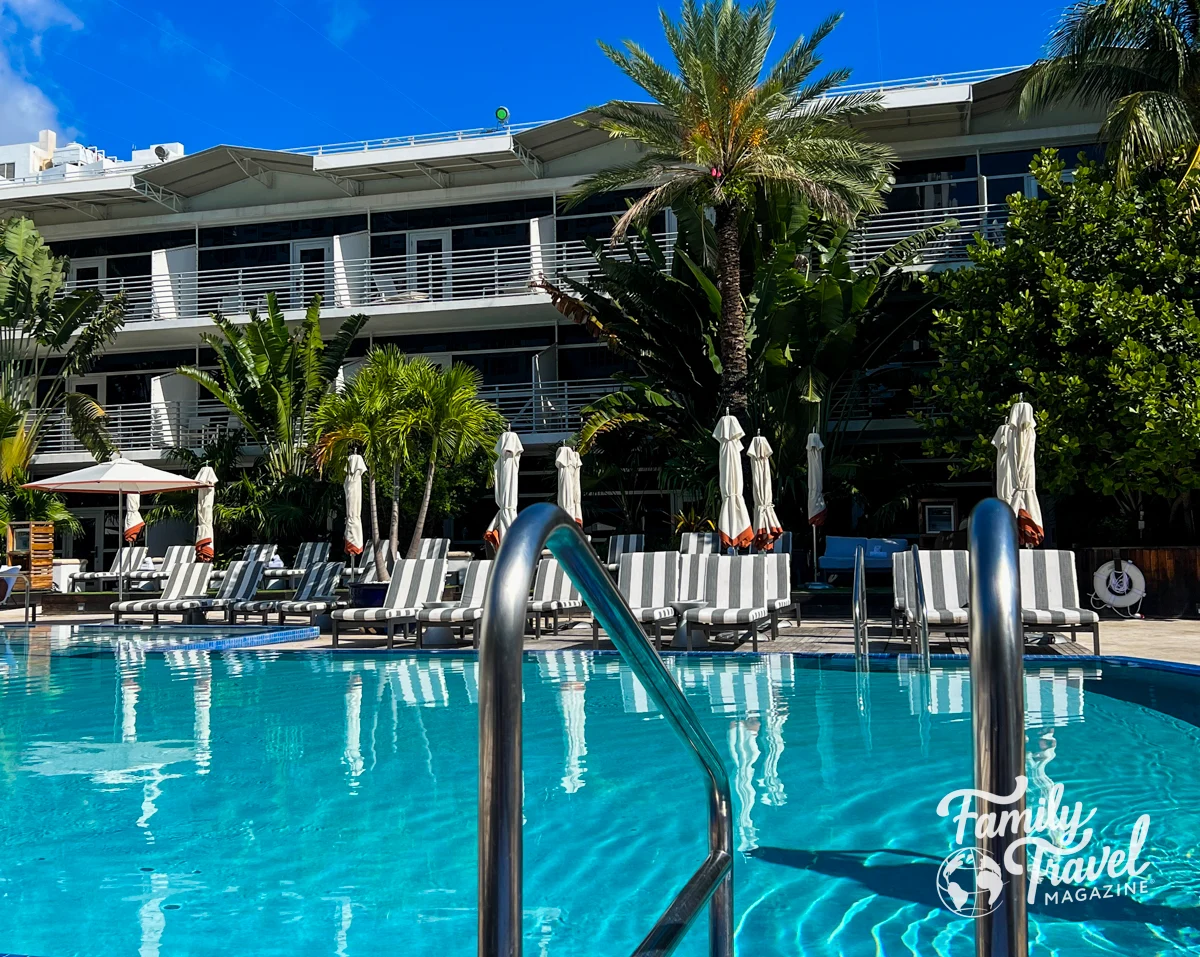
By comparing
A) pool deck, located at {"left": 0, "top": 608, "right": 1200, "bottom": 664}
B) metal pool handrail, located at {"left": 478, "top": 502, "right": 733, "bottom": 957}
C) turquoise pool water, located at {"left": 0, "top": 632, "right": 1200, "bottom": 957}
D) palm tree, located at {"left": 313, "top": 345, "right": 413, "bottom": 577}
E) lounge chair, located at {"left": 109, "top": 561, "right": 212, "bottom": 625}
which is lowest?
turquoise pool water, located at {"left": 0, "top": 632, "right": 1200, "bottom": 957}

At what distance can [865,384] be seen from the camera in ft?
76.9

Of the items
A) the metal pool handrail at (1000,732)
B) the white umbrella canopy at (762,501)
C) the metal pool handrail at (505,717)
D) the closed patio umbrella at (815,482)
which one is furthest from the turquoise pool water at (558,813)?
the closed patio umbrella at (815,482)

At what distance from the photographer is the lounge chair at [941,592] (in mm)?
10727

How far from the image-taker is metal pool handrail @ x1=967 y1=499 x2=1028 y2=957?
1.58 metres

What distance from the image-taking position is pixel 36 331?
26.2 meters

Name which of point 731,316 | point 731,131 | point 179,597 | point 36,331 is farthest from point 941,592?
point 36,331

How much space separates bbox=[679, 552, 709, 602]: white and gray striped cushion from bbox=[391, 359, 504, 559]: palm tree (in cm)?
866

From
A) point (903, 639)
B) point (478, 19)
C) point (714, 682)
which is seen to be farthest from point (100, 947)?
point (478, 19)

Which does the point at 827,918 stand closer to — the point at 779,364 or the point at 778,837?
the point at 778,837

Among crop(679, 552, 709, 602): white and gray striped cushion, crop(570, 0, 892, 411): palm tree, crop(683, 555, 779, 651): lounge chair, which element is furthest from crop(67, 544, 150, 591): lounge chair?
crop(683, 555, 779, 651): lounge chair

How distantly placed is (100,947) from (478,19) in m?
37.2

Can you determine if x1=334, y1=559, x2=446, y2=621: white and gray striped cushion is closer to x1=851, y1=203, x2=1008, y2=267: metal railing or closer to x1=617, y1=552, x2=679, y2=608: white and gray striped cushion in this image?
x1=617, y1=552, x2=679, y2=608: white and gray striped cushion

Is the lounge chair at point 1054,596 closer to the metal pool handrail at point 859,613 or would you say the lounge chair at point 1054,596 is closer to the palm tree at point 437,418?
the metal pool handrail at point 859,613

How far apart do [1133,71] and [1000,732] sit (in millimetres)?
20336
